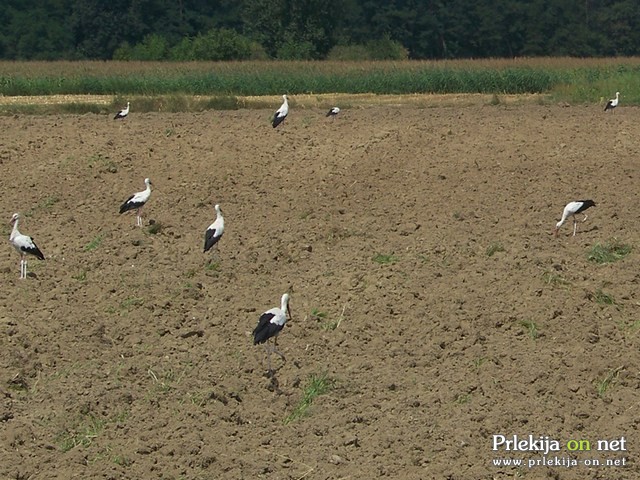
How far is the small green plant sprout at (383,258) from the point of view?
51.2 ft

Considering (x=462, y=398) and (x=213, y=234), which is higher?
(x=213, y=234)

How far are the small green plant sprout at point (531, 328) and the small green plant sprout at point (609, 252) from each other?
2352 mm

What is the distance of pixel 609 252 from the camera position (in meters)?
15.6

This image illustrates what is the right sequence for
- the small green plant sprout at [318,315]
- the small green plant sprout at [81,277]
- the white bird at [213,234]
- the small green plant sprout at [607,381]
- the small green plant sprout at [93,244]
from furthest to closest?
the small green plant sprout at [93,244] < the white bird at [213,234] < the small green plant sprout at [81,277] < the small green plant sprout at [318,315] < the small green plant sprout at [607,381]

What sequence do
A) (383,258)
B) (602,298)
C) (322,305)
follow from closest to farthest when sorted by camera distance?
(602,298)
(322,305)
(383,258)

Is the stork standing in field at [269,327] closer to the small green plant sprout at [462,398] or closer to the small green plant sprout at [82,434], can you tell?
the small green plant sprout at [82,434]

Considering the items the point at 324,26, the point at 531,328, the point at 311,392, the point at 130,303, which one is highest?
the point at 324,26

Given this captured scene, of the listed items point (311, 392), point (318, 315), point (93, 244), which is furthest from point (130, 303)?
point (311, 392)

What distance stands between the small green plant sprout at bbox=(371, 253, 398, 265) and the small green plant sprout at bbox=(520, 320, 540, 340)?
2.60m

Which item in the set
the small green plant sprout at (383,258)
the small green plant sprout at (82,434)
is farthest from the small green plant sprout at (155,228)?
the small green plant sprout at (82,434)

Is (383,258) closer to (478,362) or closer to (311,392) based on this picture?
(478,362)

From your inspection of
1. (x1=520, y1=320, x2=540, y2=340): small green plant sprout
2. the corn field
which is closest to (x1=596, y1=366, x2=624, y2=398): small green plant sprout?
(x1=520, y1=320, x2=540, y2=340): small green plant sprout

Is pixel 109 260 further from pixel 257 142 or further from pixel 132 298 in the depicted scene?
pixel 257 142

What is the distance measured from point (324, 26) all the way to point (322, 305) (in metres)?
53.3
